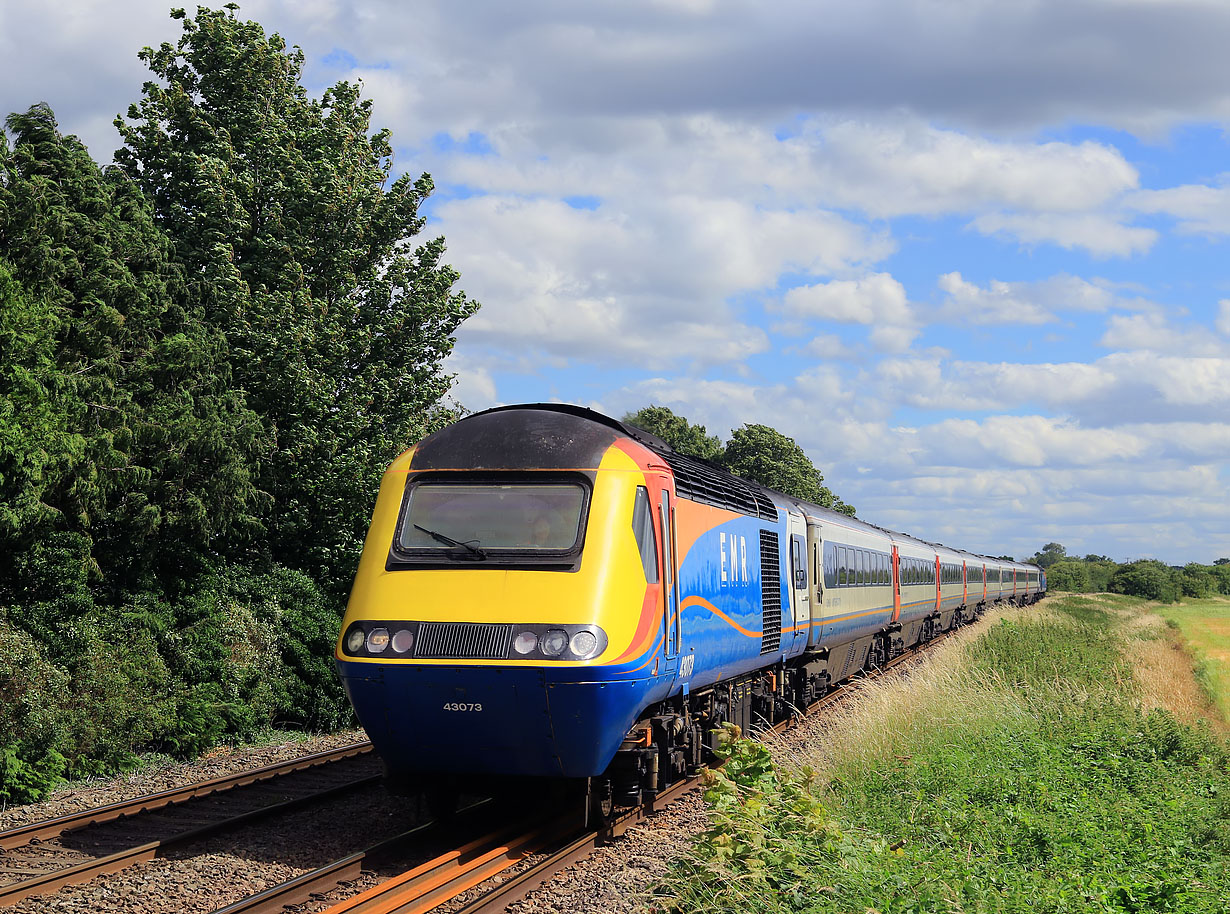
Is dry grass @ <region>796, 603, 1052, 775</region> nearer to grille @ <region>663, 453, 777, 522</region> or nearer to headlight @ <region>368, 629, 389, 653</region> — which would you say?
grille @ <region>663, 453, 777, 522</region>

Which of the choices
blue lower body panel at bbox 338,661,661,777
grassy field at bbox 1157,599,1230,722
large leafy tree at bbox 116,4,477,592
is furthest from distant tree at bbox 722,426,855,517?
blue lower body panel at bbox 338,661,661,777

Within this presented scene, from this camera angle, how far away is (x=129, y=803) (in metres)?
11.5

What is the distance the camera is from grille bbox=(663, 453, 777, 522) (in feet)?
38.6

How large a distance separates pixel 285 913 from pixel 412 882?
942 mm

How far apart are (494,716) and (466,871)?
48.3 inches

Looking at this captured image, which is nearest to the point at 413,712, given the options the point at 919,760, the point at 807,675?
the point at 919,760

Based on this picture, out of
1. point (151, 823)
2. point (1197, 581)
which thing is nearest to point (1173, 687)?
point (151, 823)

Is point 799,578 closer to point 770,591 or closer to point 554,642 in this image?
point 770,591

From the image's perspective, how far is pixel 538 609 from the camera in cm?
909

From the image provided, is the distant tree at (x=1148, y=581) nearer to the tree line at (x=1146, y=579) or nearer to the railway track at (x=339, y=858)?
the tree line at (x=1146, y=579)

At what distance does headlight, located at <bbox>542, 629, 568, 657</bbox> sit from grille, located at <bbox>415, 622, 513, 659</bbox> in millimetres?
300

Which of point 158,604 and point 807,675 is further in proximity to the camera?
point 807,675

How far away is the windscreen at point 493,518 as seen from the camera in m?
9.57

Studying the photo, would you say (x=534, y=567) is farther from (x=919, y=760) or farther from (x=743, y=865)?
(x=919, y=760)
